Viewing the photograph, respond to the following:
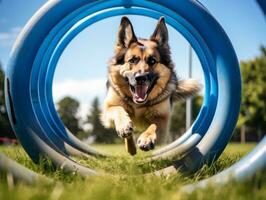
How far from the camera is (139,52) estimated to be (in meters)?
5.34

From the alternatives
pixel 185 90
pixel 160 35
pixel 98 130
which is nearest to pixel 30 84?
pixel 160 35

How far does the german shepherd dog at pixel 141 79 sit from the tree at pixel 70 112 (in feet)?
92.6

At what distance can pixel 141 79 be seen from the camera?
552cm

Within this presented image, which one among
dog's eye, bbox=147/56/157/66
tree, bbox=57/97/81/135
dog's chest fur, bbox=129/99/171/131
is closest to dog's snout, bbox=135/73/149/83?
dog's eye, bbox=147/56/157/66

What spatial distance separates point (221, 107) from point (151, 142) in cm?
87

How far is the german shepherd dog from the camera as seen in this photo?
536 cm

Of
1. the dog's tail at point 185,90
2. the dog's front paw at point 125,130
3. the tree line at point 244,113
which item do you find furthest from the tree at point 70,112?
the dog's front paw at point 125,130

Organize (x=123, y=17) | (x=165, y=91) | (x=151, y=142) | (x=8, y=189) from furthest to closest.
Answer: (x=165, y=91) → (x=123, y=17) → (x=151, y=142) → (x=8, y=189)

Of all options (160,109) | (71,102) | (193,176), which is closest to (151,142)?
(193,176)

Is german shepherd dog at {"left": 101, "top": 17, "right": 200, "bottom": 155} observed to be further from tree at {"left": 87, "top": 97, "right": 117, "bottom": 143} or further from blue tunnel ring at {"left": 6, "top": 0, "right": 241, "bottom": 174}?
tree at {"left": 87, "top": 97, "right": 117, "bottom": 143}

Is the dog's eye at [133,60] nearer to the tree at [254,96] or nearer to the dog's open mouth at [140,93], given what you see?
the dog's open mouth at [140,93]

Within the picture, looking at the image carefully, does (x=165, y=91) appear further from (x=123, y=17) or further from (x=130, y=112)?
(x=123, y=17)

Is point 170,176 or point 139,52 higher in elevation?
point 139,52

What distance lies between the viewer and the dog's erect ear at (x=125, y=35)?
518 cm
